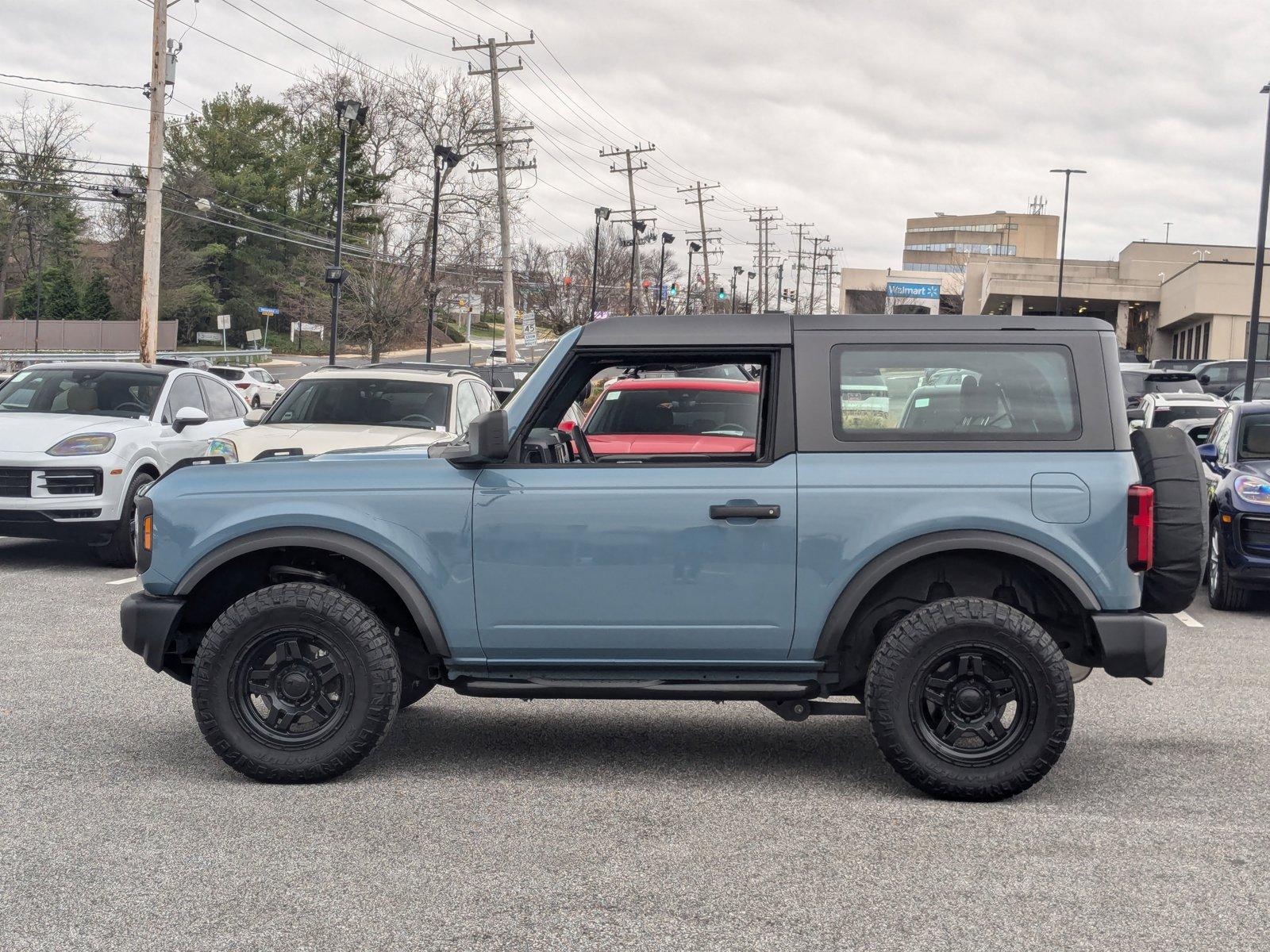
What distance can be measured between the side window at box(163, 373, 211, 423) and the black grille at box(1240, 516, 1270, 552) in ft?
31.1

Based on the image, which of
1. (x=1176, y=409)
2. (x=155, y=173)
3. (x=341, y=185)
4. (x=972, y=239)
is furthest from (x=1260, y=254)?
(x=972, y=239)

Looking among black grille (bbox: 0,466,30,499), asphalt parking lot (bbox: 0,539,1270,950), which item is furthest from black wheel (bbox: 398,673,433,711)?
black grille (bbox: 0,466,30,499)

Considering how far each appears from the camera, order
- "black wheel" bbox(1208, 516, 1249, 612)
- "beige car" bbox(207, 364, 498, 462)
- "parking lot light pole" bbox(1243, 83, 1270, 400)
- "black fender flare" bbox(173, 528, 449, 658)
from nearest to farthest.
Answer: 1. "black fender flare" bbox(173, 528, 449, 658)
2. "black wheel" bbox(1208, 516, 1249, 612)
3. "beige car" bbox(207, 364, 498, 462)
4. "parking lot light pole" bbox(1243, 83, 1270, 400)

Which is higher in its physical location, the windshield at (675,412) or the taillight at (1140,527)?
the windshield at (675,412)

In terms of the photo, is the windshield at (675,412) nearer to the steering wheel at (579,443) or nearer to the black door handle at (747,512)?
the steering wheel at (579,443)

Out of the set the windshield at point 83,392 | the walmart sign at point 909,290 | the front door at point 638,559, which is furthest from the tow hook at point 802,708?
the walmart sign at point 909,290

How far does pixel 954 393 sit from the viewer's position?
5203 mm

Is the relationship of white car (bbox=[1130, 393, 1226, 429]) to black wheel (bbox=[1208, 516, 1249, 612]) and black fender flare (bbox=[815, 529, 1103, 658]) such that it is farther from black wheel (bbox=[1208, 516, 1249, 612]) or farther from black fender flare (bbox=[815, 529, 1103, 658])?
black fender flare (bbox=[815, 529, 1103, 658])

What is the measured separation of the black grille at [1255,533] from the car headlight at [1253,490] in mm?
132

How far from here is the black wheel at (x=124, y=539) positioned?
11586mm

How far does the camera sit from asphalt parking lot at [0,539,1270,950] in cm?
383

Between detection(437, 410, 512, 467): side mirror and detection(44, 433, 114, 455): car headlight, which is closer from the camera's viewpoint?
detection(437, 410, 512, 467): side mirror

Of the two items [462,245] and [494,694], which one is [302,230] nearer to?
[462,245]

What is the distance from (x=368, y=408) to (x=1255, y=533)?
24.2 ft
